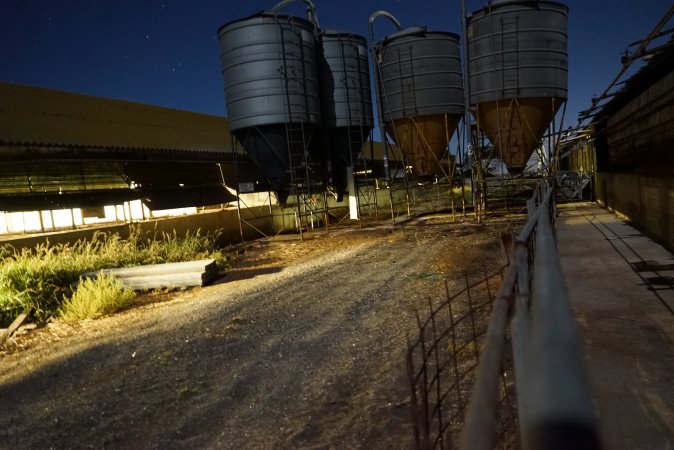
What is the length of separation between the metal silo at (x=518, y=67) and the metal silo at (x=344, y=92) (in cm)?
446

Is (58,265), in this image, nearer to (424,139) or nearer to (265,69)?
(265,69)

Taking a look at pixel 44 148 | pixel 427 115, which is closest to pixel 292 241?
pixel 427 115

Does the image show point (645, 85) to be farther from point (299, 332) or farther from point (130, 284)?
point (130, 284)

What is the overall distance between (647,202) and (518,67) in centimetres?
547

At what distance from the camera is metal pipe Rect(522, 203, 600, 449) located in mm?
683

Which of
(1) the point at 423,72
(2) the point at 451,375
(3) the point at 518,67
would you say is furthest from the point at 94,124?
(2) the point at 451,375

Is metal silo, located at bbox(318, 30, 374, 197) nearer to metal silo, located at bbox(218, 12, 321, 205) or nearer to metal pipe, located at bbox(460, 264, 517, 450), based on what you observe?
metal silo, located at bbox(218, 12, 321, 205)

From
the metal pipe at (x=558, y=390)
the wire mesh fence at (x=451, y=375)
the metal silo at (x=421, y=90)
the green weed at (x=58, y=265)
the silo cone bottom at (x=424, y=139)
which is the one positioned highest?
the metal silo at (x=421, y=90)

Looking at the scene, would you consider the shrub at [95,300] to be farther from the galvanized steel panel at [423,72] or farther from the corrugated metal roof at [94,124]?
the galvanized steel panel at [423,72]

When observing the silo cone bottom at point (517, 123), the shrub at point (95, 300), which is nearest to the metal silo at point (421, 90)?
the silo cone bottom at point (517, 123)

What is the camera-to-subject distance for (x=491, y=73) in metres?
13.1

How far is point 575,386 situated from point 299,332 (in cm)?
501

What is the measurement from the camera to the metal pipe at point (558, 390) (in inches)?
26.9

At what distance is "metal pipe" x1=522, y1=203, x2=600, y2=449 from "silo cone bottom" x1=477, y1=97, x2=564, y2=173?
13.4 m
